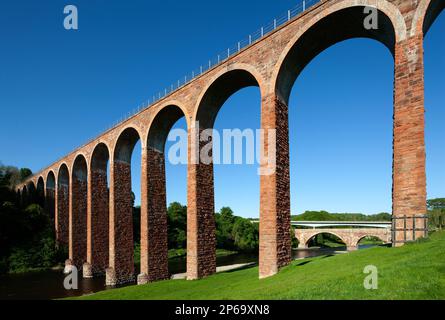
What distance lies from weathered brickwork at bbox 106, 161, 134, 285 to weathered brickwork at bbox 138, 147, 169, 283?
464cm

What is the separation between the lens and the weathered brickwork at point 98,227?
1270 inches

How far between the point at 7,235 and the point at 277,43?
140 ft

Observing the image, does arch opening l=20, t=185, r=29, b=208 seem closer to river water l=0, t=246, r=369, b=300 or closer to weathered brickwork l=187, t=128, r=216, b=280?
river water l=0, t=246, r=369, b=300

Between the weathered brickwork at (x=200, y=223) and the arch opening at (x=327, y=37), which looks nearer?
the arch opening at (x=327, y=37)

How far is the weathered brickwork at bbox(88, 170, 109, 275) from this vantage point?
32263 mm

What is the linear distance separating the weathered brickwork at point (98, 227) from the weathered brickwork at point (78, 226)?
6655mm

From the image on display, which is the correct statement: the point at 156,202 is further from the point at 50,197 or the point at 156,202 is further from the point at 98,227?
the point at 50,197

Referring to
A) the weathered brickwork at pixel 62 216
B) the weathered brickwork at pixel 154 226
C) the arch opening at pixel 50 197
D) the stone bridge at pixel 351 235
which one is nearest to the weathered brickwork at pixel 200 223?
the weathered brickwork at pixel 154 226

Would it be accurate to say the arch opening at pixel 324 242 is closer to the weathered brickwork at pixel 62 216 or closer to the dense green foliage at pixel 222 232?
the dense green foliage at pixel 222 232

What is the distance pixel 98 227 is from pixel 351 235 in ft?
157

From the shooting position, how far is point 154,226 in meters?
25.3

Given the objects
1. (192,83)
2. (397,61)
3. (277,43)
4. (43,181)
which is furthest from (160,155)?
(43,181)

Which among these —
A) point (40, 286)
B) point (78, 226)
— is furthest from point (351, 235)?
point (40, 286)
